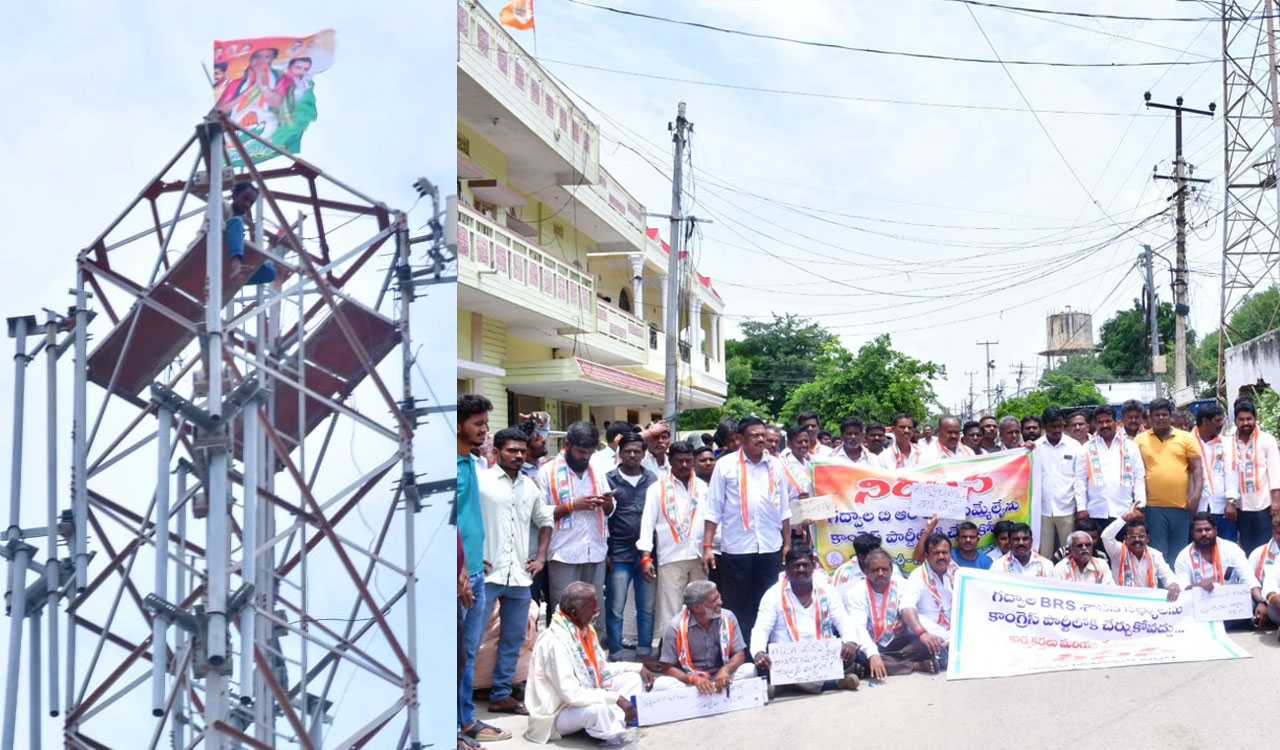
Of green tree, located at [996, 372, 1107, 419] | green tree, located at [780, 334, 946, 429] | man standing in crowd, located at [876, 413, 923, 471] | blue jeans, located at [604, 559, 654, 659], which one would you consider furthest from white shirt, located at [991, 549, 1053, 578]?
green tree, located at [996, 372, 1107, 419]

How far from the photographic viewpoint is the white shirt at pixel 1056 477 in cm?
761

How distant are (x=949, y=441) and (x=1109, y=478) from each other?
1148 millimetres

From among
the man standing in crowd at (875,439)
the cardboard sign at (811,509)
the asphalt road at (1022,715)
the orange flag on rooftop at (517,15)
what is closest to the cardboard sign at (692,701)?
the asphalt road at (1022,715)

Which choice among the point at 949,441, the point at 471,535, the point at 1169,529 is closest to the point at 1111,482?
the point at 1169,529

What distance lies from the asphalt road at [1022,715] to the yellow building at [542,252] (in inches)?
165

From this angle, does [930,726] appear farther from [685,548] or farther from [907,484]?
[907,484]

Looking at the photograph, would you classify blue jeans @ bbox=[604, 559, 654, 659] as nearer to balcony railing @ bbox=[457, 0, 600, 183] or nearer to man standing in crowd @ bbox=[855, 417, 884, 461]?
man standing in crowd @ bbox=[855, 417, 884, 461]

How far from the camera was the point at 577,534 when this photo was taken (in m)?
6.31

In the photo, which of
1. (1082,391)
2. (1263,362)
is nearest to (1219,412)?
(1263,362)

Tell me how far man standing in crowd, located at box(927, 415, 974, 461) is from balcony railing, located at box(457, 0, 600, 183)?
22.3 feet

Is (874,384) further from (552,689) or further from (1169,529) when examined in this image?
(552,689)

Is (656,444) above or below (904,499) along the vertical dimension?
above

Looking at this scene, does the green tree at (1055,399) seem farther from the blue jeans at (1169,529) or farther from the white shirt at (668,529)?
the white shirt at (668,529)

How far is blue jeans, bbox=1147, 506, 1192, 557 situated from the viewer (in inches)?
296
